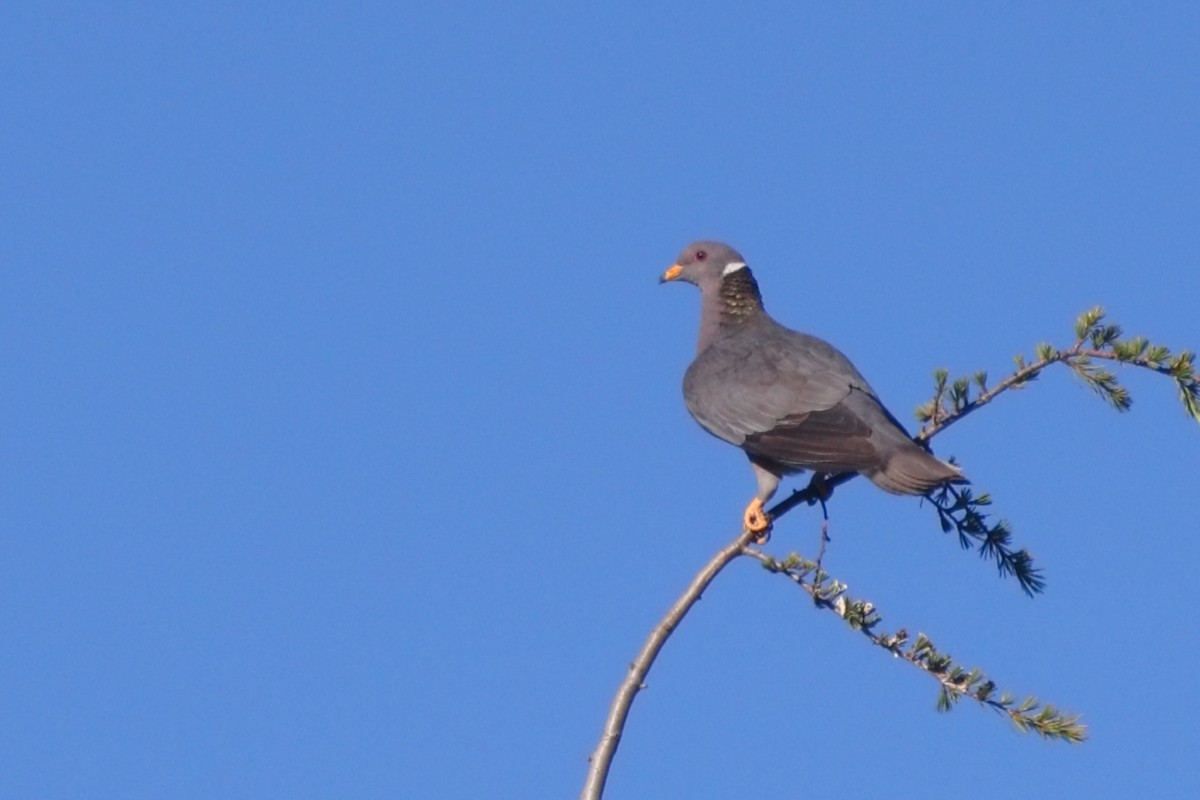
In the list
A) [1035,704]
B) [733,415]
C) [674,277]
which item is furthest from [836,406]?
[1035,704]

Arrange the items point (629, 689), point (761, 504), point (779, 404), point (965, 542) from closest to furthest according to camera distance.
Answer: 1. point (629, 689)
2. point (965, 542)
3. point (761, 504)
4. point (779, 404)

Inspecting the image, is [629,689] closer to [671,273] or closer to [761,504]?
[761,504]

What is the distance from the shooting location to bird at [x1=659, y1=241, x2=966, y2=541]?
6414 mm

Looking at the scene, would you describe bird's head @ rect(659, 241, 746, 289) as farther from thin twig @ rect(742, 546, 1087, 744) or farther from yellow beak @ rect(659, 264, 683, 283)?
thin twig @ rect(742, 546, 1087, 744)

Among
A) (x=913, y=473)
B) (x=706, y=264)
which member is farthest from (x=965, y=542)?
(x=706, y=264)

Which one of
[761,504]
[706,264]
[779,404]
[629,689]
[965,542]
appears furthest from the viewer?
[706,264]

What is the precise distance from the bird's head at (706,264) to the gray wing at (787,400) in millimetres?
794

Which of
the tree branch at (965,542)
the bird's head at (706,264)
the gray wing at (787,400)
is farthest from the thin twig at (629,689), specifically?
the bird's head at (706,264)

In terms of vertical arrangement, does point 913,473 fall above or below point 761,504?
below

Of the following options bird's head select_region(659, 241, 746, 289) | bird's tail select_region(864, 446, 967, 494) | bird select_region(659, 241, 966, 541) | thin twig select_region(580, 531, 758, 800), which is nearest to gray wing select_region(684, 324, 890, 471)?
bird select_region(659, 241, 966, 541)

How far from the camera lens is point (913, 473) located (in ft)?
19.7

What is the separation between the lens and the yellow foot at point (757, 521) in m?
6.64

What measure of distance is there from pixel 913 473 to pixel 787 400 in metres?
1.56

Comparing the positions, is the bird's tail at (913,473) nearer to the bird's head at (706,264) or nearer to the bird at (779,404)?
the bird at (779,404)
